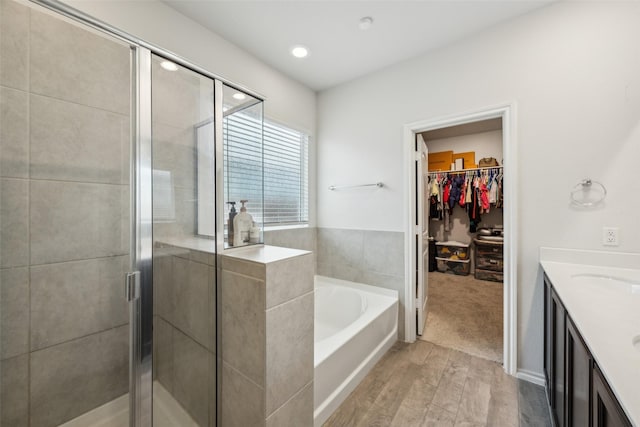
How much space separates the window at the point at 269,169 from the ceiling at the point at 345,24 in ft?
2.39

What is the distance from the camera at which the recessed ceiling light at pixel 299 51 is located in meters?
2.22

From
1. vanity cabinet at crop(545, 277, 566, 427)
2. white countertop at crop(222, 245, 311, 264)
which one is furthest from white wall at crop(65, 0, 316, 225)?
vanity cabinet at crop(545, 277, 566, 427)

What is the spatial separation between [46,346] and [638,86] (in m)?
3.69

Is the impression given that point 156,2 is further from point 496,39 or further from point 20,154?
point 496,39

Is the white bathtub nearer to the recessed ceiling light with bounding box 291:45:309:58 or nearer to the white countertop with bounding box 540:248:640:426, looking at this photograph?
the white countertop with bounding box 540:248:640:426

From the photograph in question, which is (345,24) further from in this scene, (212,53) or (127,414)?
(127,414)

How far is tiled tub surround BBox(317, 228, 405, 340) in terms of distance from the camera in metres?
2.45

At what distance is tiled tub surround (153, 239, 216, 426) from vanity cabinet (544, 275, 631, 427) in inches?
56.4

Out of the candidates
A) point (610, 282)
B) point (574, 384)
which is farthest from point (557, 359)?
point (610, 282)

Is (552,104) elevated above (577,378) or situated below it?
above

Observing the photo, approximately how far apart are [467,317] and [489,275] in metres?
1.82

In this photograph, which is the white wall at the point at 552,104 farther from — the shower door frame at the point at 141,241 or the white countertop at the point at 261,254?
the shower door frame at the point at 141,241

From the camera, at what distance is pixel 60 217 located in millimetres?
1364

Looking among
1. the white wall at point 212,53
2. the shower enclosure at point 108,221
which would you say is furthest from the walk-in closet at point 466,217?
the shower enclosure at point 108,221
